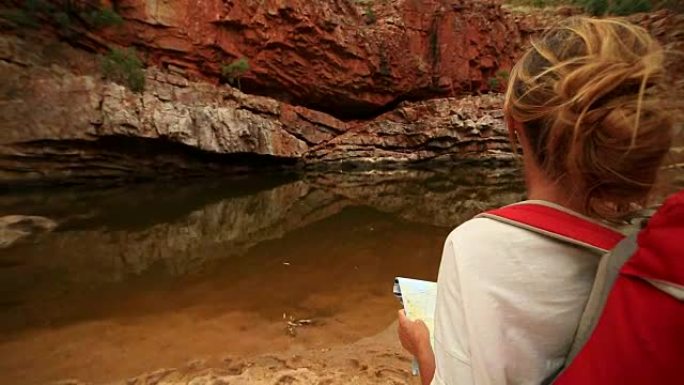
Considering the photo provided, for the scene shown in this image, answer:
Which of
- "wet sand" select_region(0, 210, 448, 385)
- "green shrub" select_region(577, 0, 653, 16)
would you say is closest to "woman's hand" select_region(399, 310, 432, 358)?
"wet sand" select_region(0, 210, 448, 385)

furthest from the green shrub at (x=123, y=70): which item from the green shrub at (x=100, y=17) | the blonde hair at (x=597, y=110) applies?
the blonde hair at (x=597, y=110)

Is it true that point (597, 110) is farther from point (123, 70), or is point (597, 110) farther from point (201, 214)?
point (123, 70)

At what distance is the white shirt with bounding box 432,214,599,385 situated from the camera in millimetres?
636

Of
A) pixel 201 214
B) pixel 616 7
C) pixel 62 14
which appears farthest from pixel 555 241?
pixel 62 14

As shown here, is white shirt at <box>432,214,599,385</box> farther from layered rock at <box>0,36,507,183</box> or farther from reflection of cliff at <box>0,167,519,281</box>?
layered rock at <box>0,36,507,183</box>

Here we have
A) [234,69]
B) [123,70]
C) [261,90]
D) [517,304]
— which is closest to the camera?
[517,304]

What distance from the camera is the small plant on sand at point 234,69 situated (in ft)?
52.7

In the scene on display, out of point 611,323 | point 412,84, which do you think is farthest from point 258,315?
point 412,84

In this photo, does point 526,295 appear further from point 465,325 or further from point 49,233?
point 49,233

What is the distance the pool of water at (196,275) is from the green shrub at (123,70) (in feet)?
13.5

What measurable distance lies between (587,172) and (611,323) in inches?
10.4

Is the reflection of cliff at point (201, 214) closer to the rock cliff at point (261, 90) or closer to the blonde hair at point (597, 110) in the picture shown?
the rock cliff at point (261, 90)

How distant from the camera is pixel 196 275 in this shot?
522 cm

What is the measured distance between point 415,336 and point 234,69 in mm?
16359
